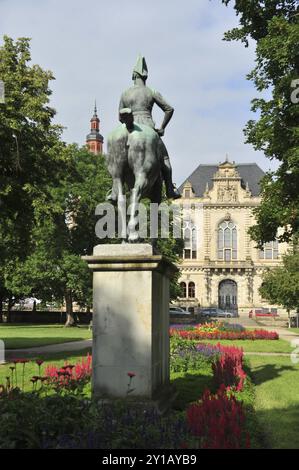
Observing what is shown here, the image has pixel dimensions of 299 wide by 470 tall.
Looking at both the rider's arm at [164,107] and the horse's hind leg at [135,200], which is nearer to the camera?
the horse's hind leg at [135,200]

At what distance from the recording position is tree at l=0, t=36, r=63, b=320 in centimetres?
1681

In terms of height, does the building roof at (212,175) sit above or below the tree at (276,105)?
above

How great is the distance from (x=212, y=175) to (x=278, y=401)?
6853 cm

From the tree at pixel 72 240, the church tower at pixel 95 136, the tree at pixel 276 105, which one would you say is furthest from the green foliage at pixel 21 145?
the church tower at pixel 95 136

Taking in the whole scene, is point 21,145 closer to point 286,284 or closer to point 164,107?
point 164,107

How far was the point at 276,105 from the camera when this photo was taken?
18.2m

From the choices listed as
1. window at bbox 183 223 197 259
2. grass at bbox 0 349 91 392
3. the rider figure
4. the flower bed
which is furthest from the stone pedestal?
window at bbox 183 223 197 259

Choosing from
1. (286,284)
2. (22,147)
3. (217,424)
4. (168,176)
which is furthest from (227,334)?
(217,424)

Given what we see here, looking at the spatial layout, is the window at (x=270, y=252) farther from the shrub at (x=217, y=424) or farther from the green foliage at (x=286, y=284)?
the shrub at (x=217, y=424)

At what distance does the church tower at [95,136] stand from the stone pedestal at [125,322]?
323 ft

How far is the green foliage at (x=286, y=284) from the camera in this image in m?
33.9

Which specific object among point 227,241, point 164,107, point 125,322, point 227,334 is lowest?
point 227,334

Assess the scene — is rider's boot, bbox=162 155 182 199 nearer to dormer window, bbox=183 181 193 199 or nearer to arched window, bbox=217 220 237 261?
arched window, bbox=217 220 237 261
